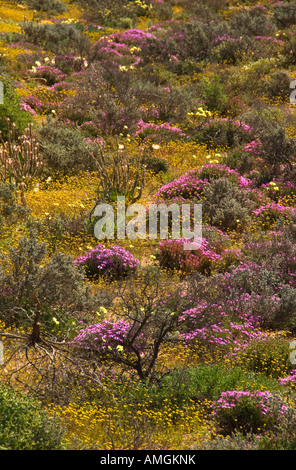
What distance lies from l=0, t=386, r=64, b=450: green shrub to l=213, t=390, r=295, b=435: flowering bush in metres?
1.66

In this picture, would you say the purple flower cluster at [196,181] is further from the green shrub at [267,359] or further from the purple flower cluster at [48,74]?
the purple flower cluster at [48,74]

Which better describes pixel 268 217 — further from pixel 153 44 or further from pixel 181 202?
pixel 153 44

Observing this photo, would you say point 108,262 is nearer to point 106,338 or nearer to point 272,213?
point 106,338

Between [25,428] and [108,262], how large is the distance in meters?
3.77

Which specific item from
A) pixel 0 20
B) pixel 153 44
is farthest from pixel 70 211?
pixel 0 20

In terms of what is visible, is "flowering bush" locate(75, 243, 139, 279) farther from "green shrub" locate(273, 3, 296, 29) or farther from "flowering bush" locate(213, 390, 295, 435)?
"green shrub" locate(273, 3, 296, 29)

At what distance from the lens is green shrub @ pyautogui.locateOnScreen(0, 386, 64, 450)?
151 inches

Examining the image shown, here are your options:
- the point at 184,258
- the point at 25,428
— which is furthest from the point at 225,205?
the point at 25,428

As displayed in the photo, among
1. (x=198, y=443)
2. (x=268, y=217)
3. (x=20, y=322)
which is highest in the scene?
(x=268, y=217)

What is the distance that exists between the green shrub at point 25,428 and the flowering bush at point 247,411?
1.66 meters

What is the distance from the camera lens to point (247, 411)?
15.6 ft

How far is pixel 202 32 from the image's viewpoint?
19.1 metres
